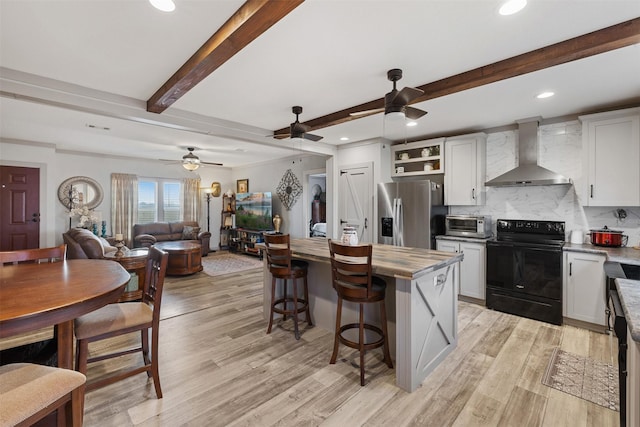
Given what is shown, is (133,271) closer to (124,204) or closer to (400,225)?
(124,204)

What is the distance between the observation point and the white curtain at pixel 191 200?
8.27m

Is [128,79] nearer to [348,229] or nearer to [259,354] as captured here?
[348,229]

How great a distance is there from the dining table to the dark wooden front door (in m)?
4.70

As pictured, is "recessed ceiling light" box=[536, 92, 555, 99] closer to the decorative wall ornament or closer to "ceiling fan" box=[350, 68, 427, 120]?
"ceiling fan" box=[350, 68, 427, 120]

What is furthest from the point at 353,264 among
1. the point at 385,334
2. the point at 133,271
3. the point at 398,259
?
the point at 133,271

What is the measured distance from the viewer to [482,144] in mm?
4258

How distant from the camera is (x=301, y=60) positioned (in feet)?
7.91

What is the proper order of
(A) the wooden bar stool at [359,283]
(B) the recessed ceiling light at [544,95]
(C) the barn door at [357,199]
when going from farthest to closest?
(C) the barn door at [357,199] → (B) the recessed ceiling light at [544,95] → (A) the wooden bar stool at [359,283]

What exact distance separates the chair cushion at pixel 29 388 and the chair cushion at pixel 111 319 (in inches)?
22.4

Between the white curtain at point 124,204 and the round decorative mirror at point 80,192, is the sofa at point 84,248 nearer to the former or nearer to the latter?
the round decorative mirror at point 80,192

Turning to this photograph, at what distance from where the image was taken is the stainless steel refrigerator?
4.31 meters

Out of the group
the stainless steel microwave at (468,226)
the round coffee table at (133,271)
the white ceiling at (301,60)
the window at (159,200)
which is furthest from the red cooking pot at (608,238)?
the window at (159,200)

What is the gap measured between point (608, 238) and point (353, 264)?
325cm

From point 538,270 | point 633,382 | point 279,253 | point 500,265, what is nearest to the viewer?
point 633,382
